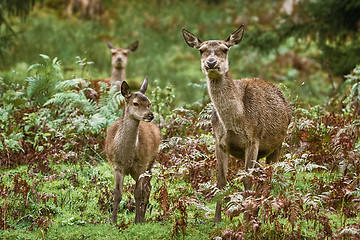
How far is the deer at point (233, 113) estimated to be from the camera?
757 cm

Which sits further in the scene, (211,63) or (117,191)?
(117,191)

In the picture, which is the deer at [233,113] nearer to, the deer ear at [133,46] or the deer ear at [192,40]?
the deer ear at [192,40]

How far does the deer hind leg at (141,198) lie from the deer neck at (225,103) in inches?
55.3

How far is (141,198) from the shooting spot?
8.12m

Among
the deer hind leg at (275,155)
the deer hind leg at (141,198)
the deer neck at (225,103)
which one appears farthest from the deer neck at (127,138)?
the deer hind leg at (275,155)

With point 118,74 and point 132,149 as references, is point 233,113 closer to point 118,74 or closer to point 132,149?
point 132,149

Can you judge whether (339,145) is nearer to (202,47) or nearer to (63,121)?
(202,47)

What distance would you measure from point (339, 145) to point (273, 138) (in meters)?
1.44

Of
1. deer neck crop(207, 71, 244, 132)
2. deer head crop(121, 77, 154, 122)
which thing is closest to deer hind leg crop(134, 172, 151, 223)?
deer head crop(121, 77, 154, 122)

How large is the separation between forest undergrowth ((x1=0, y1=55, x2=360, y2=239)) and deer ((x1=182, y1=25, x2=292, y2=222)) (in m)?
0.34

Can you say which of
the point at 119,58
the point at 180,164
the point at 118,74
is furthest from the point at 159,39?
the point at 180,164

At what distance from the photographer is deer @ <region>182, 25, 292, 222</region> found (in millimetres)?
7566

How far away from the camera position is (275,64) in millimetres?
27609

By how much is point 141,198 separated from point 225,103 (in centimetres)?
190
